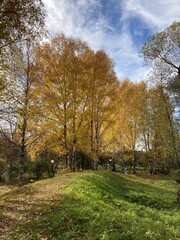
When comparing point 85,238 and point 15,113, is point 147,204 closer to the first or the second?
point 85,238

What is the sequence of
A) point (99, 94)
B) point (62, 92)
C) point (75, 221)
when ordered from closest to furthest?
1. point (75, 221)
2. point (62, 92)
3. point (99, 94)


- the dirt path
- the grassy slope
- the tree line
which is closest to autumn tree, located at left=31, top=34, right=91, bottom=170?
the tree line

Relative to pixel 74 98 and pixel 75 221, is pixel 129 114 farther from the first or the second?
pixel 75 221

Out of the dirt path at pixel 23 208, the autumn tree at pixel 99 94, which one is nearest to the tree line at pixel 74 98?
the autumn tree at pixel 99 94

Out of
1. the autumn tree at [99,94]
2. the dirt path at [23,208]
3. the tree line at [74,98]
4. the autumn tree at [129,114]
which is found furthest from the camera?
the autumn tree at [129,114]

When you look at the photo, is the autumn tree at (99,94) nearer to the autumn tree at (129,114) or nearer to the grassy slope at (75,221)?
the autumn tree at (129,114)

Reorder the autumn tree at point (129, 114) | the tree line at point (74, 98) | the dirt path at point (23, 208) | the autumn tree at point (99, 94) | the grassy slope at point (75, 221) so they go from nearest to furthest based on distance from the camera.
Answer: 1. the grassy slope at point (75, 221)
2. the dirt path at point (23, 208)
3. the tree line at point (74, 98)
4. the autumn tree at point (99, 94)
5. the autumn tree at point (129, 114)

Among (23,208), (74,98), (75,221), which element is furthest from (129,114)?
(75,221)

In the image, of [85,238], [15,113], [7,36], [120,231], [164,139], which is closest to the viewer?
[85,238]

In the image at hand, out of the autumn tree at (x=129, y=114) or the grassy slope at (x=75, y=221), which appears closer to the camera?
the grassy slope at (x=75, y=221)

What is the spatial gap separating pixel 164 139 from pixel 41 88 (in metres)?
11.1

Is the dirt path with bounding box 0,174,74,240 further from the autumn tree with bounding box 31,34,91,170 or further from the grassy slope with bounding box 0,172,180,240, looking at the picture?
the autumn tree with bounding box 31,34,91,170

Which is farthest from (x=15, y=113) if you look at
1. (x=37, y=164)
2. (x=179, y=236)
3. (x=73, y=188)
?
(x=37, y=164)

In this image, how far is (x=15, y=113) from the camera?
762cm
